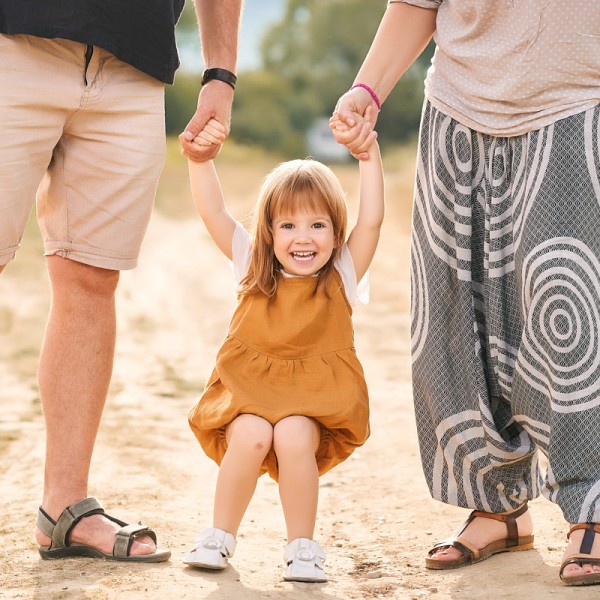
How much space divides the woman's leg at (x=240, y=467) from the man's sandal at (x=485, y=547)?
608 mm

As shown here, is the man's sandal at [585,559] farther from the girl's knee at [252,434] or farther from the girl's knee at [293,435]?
the girl's knee at [252,434]

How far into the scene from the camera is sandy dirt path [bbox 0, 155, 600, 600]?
3279 mm

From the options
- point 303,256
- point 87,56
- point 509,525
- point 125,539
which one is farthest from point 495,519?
point 87,56

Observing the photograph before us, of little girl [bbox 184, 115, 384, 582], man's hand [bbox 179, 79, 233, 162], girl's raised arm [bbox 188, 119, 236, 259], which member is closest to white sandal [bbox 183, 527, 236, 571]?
little girl [bbox 184, 115, 384, 582]

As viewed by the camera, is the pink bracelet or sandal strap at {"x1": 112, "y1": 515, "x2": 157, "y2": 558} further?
the pink bracelet

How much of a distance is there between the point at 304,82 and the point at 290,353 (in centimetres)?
5956

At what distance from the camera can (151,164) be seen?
3.52 m

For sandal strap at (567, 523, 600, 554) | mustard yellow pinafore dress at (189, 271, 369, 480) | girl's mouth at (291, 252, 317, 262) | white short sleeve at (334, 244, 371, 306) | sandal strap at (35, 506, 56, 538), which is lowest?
sandal strap at (35, 506, 56, 538)

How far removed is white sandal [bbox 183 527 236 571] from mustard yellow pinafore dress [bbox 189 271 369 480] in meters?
0.27

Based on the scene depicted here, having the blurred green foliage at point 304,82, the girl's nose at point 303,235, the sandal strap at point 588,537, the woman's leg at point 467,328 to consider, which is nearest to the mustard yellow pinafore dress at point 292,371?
the girl's nose at point 303,235

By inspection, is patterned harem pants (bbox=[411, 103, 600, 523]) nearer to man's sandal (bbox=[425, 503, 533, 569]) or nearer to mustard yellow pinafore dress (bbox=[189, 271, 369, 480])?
man's sandal (bbox=[425, 503, 533, 569])

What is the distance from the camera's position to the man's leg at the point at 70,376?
3521mm

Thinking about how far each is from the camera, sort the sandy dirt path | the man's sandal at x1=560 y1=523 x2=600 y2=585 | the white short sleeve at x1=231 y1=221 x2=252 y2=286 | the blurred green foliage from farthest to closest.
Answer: the blurred green foliage < the white short sleeve at x1=231 y1=221 x2=252 y2=286 < the sandy dirt path < the man's sandal at x1=560 y1=523 x2=600 y2=585

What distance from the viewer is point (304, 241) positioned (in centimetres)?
352
